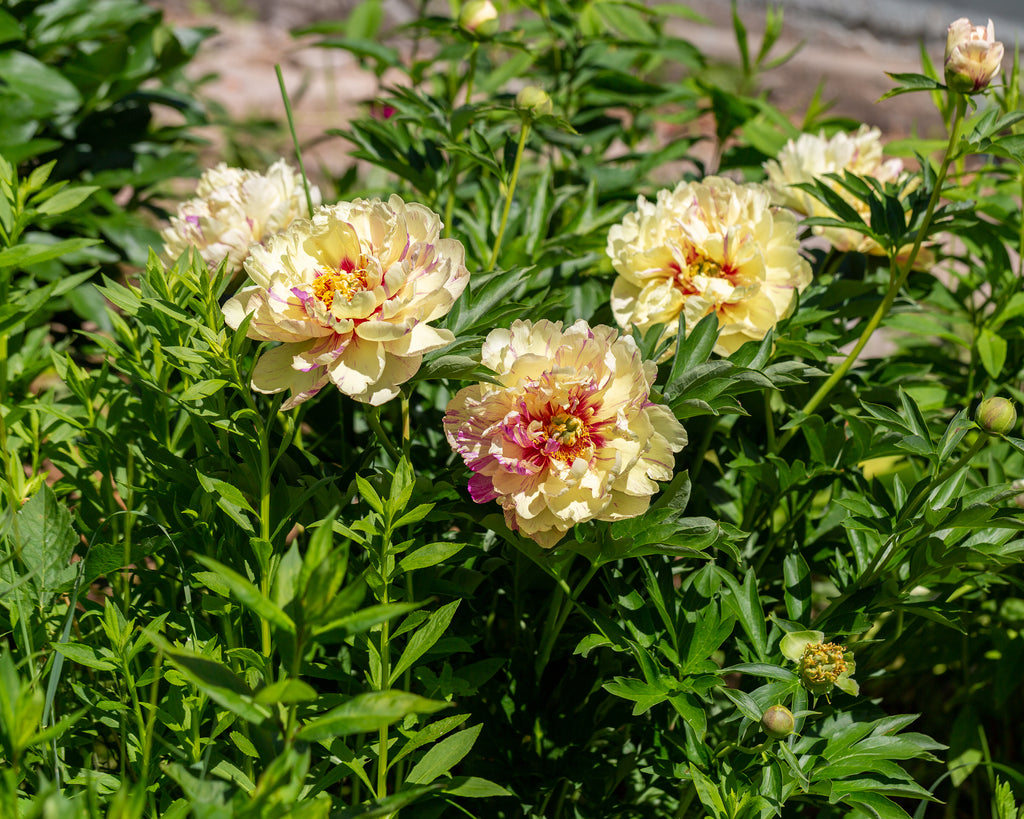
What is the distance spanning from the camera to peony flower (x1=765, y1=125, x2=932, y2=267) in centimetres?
139

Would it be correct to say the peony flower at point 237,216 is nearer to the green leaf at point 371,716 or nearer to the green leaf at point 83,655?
the green leaf at point 83,655

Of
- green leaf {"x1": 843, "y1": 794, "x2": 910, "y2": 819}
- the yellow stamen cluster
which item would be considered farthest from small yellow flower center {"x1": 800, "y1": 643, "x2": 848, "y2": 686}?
green leaf {"x1": 843, "y1": 794, "x2": 910, "y2": 819}

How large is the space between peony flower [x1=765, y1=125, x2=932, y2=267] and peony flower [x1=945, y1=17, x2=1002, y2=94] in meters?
0.32

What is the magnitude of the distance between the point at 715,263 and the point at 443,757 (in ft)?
2.23

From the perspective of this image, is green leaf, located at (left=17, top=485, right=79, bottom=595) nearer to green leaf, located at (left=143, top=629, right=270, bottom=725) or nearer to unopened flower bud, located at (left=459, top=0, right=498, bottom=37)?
green leaf, located at (left=143, top=629, right=270, bottom=725)

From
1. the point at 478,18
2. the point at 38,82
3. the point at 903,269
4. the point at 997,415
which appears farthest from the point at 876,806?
the point at 38,82

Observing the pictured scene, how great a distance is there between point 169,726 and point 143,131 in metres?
1.58

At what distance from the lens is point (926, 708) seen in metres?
1.73

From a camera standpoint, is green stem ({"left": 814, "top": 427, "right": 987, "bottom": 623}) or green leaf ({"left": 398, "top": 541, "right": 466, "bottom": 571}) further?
green stem ({"left": 814, "top": 427, "right": 987, "bottom": 623})

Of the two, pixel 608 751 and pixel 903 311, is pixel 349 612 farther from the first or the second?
pixel 903 311

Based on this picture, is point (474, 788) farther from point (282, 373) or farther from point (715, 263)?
point (715, 263)

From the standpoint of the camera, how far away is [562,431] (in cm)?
95

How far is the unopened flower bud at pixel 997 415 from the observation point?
0.95 m

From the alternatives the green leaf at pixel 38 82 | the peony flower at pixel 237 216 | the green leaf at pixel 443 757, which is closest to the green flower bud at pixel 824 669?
the green leaf at pixel 443 757
